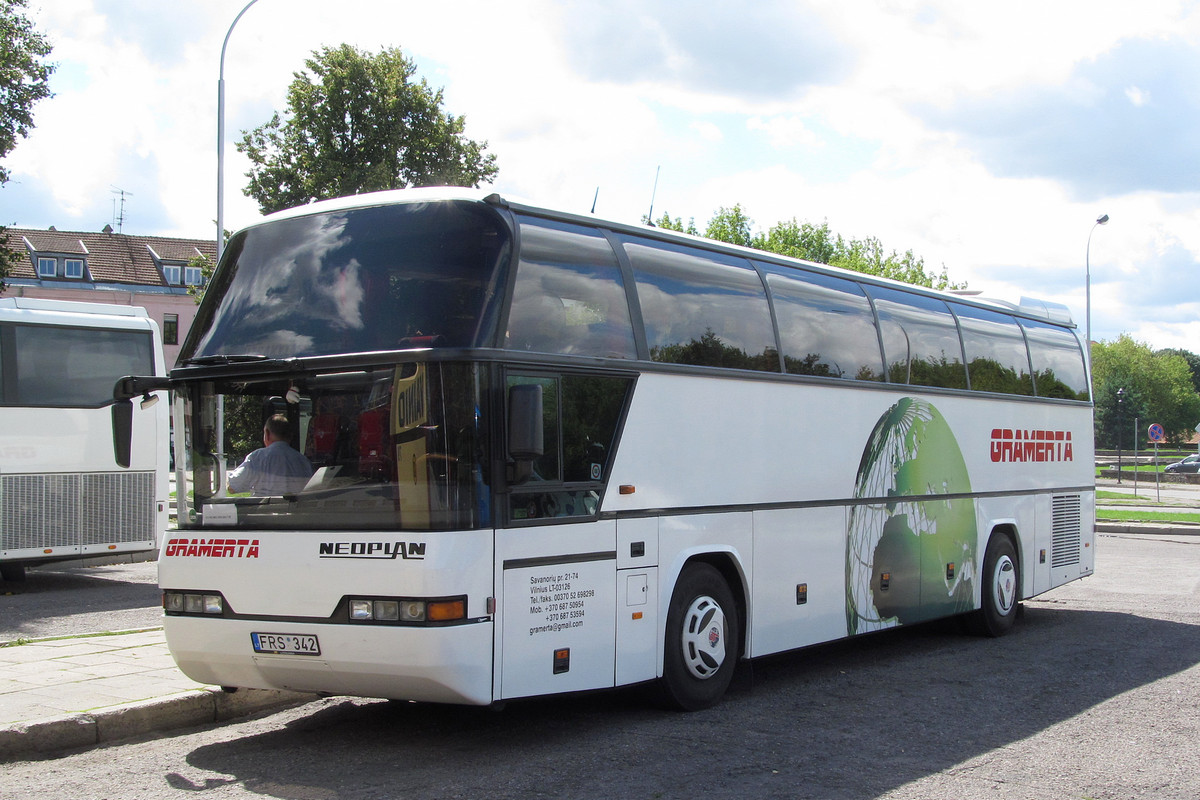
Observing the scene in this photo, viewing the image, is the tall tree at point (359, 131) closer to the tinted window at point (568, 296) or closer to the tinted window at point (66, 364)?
the tinted window at point (66, 364)

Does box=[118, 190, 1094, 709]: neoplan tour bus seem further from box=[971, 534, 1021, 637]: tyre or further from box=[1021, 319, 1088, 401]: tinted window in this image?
box=[1021, 319, 1088, 401]: tinted window

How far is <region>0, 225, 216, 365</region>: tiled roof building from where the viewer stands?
6900 centimetres

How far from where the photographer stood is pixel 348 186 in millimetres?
33844

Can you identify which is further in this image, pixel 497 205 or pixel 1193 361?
pixel 1193 361

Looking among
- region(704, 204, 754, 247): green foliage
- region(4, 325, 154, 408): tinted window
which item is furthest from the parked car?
region(4, 325, 154, 408): tinted window

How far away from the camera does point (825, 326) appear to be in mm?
10047

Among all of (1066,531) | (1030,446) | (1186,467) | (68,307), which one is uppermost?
(68,307)

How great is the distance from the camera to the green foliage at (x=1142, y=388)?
312ft

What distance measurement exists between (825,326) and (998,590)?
14.5 feet

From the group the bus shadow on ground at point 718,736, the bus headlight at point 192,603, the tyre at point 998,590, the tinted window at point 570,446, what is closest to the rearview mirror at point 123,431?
the bus headlight at point 192,603

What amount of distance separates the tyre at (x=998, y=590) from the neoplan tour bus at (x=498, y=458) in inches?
130

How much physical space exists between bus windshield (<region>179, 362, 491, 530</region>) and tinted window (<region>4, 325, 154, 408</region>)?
9.15 meters

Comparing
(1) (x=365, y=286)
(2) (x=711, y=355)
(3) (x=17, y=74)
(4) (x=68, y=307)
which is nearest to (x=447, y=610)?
(1) (x=365, y=286)

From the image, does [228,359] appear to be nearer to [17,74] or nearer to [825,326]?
[825,326]
